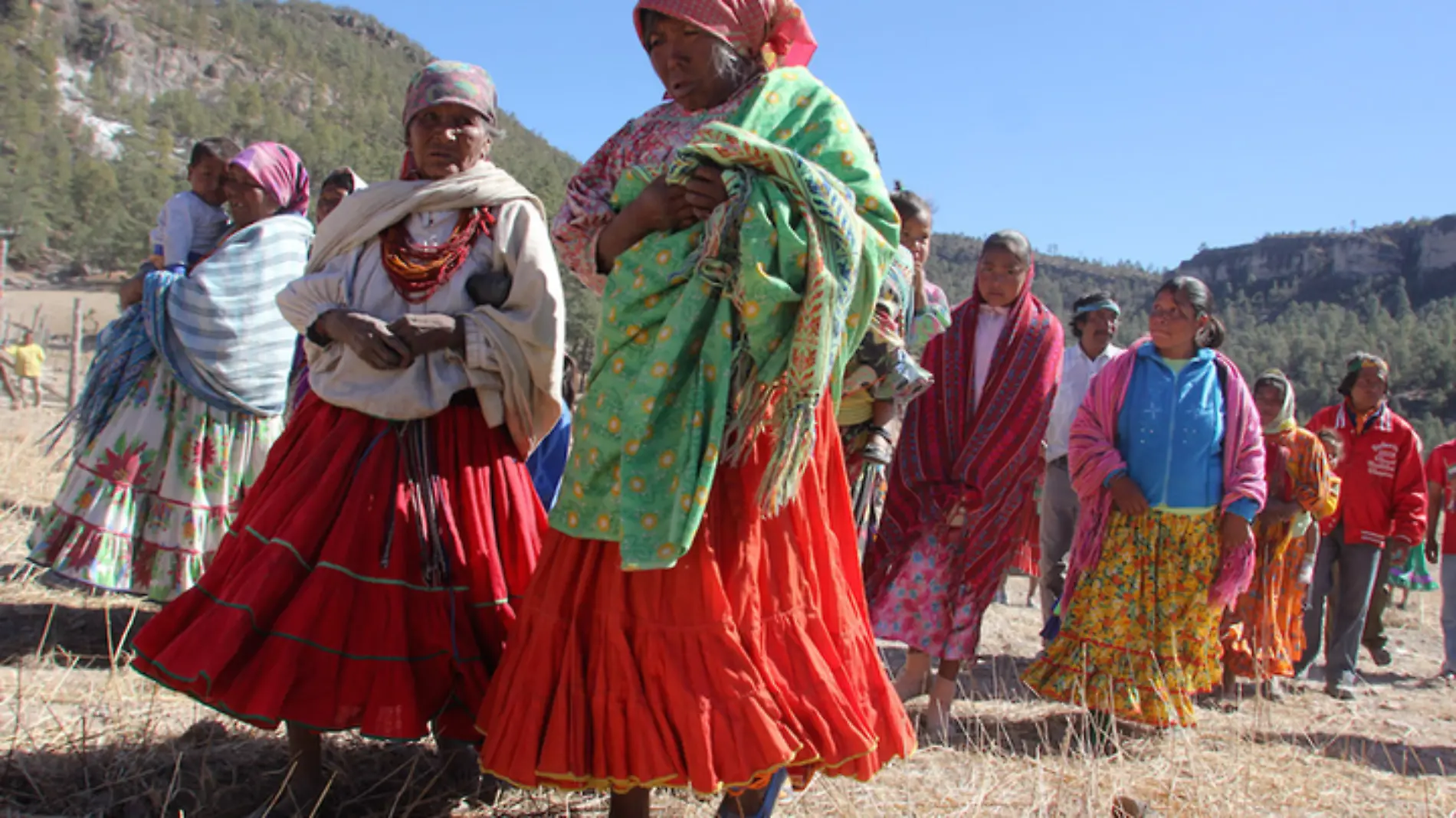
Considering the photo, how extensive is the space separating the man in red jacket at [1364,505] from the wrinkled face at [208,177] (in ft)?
24.6

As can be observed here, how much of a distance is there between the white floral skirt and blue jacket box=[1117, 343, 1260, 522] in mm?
4230

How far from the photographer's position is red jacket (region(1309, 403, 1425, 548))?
747 centimetres

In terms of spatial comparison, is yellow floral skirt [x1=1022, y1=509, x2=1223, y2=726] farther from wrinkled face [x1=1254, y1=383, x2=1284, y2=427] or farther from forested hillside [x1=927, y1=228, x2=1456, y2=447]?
forested hillside [x1=927, y1=228, x2=1456, y2=447]

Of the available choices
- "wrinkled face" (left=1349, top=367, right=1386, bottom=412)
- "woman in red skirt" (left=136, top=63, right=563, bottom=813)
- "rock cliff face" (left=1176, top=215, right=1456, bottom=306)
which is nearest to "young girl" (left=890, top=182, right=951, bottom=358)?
"woman in red skirt" (left=136, top=63, right=563, bottom=813)

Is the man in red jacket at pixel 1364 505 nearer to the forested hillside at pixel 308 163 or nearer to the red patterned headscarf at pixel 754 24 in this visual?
the red patterned headscarf at pixel 754 24

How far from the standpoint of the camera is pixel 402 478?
9.19 ft

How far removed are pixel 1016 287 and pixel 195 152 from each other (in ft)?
13.5

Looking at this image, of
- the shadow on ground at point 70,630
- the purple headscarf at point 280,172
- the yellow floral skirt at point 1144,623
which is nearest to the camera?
the shadow on ground at point 70,630

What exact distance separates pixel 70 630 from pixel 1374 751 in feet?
21.0

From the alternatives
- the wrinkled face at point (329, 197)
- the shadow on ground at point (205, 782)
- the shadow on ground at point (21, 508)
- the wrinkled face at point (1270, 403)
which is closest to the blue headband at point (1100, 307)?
the wrinkled face at point (1270, 403)

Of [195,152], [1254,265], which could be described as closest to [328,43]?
[1254,265]

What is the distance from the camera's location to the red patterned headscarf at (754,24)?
8.25 feet

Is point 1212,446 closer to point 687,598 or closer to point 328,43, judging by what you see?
point 687,598

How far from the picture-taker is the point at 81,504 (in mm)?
4680
